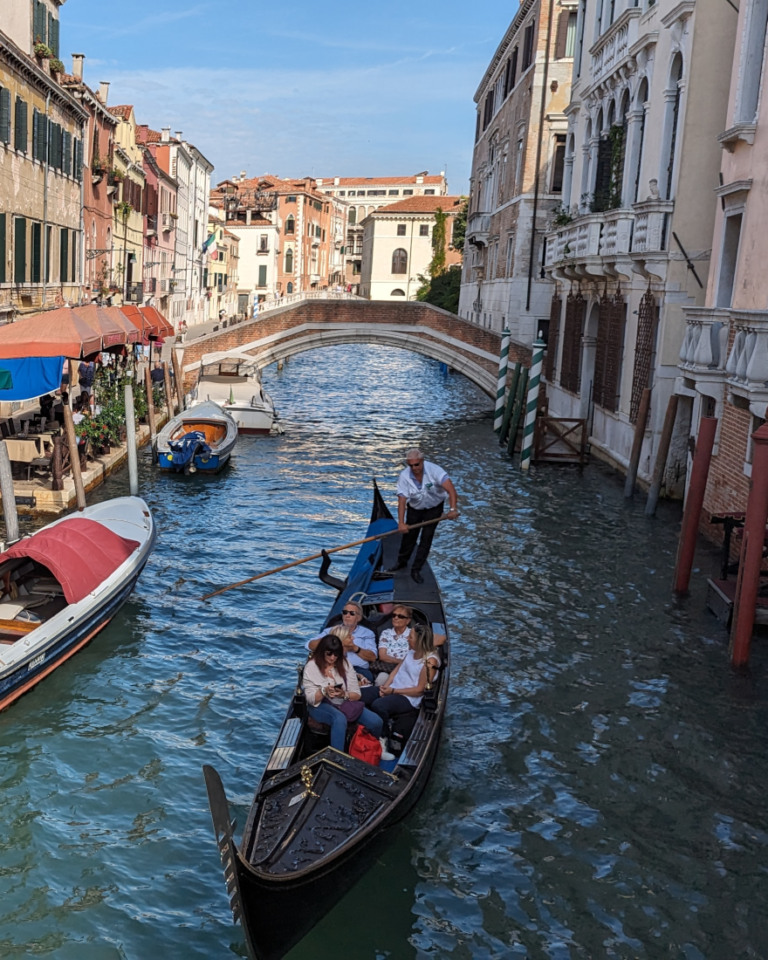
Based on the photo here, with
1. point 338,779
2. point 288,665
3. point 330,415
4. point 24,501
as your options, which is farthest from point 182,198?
point 338,779

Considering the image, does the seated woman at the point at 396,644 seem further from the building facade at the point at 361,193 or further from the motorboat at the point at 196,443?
the building facade at the point at 361,193

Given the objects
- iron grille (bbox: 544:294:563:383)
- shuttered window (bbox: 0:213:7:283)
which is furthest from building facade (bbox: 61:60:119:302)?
iron grille (bbox: 544:294:563:383)

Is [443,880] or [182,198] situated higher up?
[182,198]

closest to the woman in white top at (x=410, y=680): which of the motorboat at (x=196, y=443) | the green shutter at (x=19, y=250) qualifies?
the motorboat at (x=196, y=443)

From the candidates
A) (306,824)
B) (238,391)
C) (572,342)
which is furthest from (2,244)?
(306,824)

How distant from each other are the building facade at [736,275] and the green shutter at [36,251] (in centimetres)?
1074

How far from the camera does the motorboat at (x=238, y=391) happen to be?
20.2m

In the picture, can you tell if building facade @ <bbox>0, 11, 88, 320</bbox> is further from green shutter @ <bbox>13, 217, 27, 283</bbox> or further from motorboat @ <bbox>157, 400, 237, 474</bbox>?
motorboat @ <bbox>157, 400, 237, 474</bbox>

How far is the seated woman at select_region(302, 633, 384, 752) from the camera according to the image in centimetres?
563

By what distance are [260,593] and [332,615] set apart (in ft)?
8.19

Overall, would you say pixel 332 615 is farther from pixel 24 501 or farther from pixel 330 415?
pixel 330 415

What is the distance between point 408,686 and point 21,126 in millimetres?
13161

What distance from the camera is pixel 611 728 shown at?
7.01 m

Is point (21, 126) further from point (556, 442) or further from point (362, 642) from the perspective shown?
point (362, 642)
